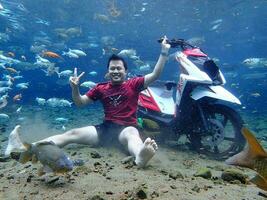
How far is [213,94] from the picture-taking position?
5559mm

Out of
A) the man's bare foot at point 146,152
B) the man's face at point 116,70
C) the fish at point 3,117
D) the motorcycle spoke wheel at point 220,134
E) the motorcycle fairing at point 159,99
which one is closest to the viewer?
the man's bare foot at point 146,152

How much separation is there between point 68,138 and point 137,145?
1.68 m

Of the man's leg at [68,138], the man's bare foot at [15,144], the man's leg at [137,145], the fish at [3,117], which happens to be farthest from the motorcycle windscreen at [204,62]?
the fish at [3,117]

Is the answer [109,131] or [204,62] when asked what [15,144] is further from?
[204,62]

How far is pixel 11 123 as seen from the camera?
11.6 m

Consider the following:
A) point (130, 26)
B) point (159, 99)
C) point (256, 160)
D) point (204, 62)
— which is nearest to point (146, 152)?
point (256, 160)

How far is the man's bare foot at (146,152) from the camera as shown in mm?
4230

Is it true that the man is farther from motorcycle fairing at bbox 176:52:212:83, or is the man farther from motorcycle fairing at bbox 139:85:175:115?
motorcycle fairing at bbox 139:85:175:115

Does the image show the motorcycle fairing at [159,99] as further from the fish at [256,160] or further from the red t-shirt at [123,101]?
the fish at [256,160]

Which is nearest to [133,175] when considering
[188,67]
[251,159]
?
[251,159]

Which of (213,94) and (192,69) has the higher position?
(192,69)

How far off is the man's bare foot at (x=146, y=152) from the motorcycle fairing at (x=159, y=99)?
2672mm

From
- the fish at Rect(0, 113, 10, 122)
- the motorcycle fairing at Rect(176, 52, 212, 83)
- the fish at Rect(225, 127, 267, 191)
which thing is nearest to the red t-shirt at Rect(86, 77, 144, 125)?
the motorcycle fairing at Rect(176, 52, 212, 83)

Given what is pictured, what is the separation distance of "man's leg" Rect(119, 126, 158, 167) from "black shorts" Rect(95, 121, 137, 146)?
258 millimetres
